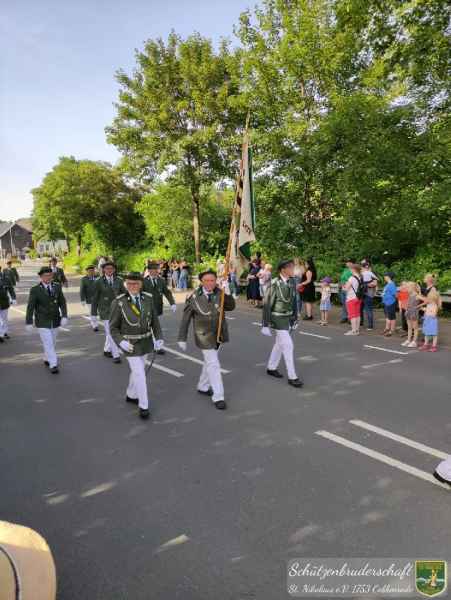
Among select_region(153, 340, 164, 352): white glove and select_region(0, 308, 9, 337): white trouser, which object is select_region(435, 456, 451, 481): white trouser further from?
select_region(0, 308, 9, 337): white trouser

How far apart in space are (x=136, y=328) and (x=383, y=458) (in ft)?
11.7

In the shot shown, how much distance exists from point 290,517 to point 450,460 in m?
1.64

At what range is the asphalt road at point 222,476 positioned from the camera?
11.3 ft

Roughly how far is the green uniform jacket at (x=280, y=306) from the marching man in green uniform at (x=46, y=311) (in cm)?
405

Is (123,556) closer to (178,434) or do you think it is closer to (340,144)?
(178,434)

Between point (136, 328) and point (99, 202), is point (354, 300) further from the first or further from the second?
point (99, 202)

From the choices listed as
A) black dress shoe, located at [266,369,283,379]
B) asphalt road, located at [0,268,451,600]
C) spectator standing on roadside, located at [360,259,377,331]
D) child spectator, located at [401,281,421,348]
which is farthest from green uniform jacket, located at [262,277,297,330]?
spectator standing on roadside, located at [360,259,377,331]

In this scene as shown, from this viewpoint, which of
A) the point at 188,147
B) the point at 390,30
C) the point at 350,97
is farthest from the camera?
the point at 188,147

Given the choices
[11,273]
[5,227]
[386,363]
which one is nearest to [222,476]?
[386,363]

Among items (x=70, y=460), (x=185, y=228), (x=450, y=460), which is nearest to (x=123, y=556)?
(x=70, y=460)

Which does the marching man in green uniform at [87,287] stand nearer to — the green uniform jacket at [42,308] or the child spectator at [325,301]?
the green uniform jacket at [42,308]

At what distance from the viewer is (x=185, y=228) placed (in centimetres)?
2772

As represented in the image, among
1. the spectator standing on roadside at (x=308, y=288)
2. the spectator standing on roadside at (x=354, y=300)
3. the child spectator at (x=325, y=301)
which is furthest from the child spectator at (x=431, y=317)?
the spectator standing on roadside at (x=308, y=288)

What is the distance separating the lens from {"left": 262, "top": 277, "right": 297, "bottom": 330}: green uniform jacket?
7.74 m
